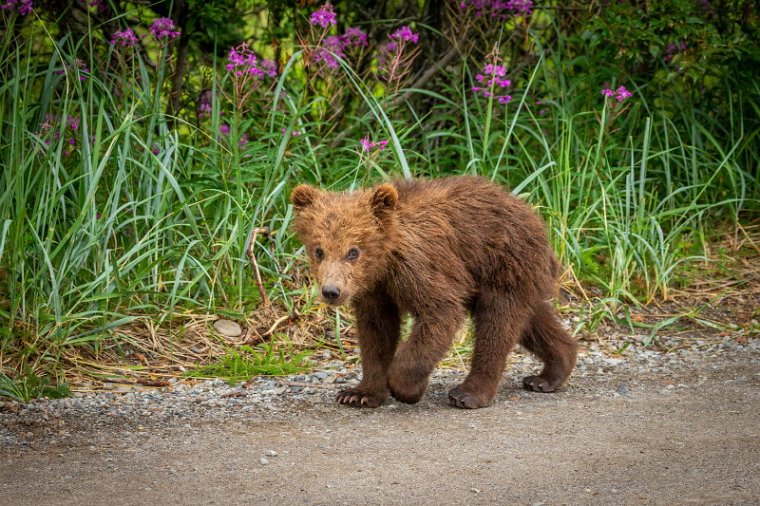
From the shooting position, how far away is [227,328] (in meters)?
6.51

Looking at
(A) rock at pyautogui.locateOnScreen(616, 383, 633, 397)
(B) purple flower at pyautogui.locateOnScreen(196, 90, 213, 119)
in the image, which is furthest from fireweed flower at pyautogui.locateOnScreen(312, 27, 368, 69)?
(A) rock at pyautogui.locateOnScreen(616, 383, 633, 397)

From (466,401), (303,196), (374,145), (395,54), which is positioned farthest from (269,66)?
(466,401)

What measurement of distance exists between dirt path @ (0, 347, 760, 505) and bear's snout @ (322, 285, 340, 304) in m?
0.60

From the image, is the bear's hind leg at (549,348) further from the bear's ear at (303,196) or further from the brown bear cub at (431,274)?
the bear's ear at (303,196)

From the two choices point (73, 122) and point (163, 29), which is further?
point (163, 29)

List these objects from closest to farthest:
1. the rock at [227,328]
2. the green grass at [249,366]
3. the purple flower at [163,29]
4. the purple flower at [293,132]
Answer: the green grass at [249,366] → the rock at [227,328] → the purple flower at [163,29] → the purple flower at [293,132]

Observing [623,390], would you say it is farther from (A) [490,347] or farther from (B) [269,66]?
(B) [269,66]

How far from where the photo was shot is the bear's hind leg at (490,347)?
212 inches

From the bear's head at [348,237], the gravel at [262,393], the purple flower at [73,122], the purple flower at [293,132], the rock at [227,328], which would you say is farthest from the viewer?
the purple flower at [293,132]

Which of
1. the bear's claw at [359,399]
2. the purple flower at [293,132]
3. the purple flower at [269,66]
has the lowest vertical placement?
the bear's claw at [359,399]

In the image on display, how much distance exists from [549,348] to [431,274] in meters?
0.93

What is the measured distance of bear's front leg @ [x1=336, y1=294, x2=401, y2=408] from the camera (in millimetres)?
5395

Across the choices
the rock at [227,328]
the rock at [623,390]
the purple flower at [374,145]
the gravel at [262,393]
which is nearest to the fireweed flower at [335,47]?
the purple flower at [374,145]

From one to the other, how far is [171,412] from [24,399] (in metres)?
0.76
